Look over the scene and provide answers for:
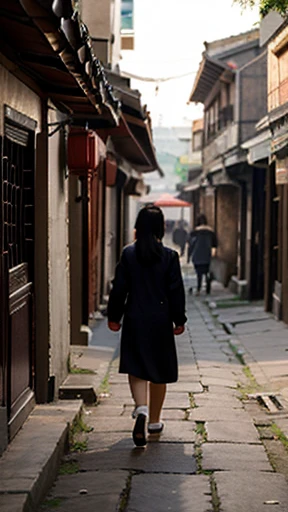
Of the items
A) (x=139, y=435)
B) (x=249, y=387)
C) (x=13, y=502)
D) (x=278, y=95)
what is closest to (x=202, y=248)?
(x=278, y=95)

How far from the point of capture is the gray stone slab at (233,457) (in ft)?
24.5

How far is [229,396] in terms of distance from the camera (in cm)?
1084

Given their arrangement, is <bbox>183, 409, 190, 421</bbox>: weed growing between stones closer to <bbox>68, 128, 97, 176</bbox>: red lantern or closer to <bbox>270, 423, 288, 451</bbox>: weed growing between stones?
<bbox>270, 423, 288, 451</bbox>: weed growing between stones

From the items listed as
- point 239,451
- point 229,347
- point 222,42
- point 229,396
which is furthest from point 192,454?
point 222,42

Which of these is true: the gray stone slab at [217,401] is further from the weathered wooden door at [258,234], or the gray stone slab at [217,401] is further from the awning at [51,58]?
the weathered wooden door at [258,234]

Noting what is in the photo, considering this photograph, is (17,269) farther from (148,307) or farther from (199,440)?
(199,440)

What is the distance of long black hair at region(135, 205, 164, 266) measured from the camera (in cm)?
840

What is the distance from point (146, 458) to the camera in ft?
25.5

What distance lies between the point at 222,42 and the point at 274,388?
22.9m

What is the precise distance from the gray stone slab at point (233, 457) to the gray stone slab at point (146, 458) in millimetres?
127

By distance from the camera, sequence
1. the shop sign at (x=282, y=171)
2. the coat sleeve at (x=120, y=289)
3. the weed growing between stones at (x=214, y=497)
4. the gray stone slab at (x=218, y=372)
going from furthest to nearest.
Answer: the shop sign at (x=282, y=171) < the gray stone slab at (x=218, y=372) < the coat sleeve at (x=120, y=289) < the weed growing between stones at (x=214, y=497)

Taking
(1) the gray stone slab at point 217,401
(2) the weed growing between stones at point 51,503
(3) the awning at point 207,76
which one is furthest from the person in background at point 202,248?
(2) the weed growing between stones at point 51,503

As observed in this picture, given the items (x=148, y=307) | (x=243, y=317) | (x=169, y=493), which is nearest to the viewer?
(x=169, y=493)

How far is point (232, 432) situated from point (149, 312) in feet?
4.55
